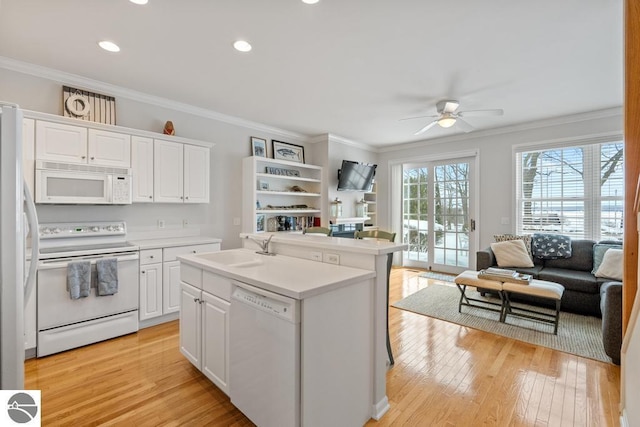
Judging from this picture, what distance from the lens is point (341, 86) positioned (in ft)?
11.0

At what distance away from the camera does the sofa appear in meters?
2.40

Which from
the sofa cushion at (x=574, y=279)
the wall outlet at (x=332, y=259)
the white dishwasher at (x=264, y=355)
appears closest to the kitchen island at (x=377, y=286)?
the wall outlet at (x=332, y=259)

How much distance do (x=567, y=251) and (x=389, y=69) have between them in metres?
3.54

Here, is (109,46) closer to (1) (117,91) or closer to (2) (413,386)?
(1) (117,91)

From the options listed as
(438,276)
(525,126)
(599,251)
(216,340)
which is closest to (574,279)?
(599,251)

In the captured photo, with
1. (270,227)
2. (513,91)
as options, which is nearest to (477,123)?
(513,91)

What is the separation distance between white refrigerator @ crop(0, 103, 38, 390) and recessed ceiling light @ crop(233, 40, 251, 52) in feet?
5.62

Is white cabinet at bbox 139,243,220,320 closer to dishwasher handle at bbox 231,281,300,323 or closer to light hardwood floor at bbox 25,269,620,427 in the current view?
light hardwood floor at bbox 25,269,620,427

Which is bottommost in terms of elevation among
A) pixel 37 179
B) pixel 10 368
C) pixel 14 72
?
pixel 10 368

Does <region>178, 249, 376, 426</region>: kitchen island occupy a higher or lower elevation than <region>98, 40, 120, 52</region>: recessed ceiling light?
lower

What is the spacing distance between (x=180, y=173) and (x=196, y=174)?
8.0 inches

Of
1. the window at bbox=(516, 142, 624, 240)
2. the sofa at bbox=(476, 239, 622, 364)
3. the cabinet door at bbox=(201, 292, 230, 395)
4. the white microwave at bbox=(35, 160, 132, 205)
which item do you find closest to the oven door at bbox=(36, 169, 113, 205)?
the white microwave at bbox=(35, 160, 132, 205)

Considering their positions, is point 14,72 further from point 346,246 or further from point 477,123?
point 477,123

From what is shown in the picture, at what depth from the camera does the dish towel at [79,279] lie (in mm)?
2619
